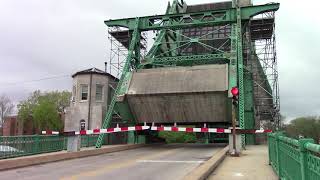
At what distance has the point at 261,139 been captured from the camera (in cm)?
3500

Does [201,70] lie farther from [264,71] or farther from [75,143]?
[264,71]

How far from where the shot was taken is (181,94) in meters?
23.9

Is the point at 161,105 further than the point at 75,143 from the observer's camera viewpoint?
Yes

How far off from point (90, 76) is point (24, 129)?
44.0 meters

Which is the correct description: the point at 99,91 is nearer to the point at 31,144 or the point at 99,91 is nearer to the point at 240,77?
the point at 240,77

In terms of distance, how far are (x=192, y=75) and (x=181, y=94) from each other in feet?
4.43

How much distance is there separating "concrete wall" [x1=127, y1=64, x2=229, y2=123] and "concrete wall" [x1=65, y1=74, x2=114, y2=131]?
220 inches

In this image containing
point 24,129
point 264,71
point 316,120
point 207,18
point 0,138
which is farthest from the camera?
point 316,120

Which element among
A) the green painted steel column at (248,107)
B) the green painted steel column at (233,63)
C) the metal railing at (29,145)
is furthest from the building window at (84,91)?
the green painted steel column at (248,107)

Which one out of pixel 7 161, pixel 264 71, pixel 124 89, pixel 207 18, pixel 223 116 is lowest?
pixel 7 161

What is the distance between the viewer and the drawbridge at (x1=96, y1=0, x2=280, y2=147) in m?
23.8

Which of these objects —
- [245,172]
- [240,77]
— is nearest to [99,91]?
[240,77]

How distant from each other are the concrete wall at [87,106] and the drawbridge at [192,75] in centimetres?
332

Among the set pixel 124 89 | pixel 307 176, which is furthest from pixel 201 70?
pixel 307 176
